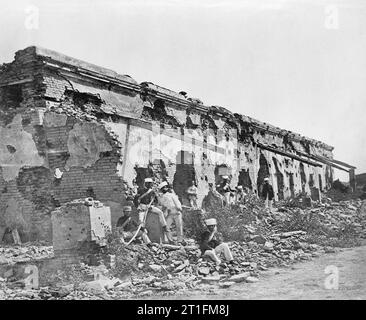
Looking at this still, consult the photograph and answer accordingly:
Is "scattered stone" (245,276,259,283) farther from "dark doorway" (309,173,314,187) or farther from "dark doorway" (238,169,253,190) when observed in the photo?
"dark doorway" (309,173,314,187)

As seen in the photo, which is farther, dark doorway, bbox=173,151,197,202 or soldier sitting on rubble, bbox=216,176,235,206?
soldier sitting on rubble, bbox=216,176,235,206

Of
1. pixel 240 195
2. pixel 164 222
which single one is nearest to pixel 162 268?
pixel 164 222

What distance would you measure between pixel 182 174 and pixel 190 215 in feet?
10.9

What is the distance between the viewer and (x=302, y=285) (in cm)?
695

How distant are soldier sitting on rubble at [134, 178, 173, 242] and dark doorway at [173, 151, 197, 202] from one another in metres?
2.86

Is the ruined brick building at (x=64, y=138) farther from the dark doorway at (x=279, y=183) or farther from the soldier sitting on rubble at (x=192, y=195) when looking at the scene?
the dark doorway at (x=279, y=183)

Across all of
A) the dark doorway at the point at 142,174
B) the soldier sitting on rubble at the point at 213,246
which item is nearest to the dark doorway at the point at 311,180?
the dark doorway at the point at 142,174

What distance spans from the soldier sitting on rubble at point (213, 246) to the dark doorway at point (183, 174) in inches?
205

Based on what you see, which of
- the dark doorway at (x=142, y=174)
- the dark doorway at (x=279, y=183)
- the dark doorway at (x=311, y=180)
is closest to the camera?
the dark doorway at (x=142, y=174)

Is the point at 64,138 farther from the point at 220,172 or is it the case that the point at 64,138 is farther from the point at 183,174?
the point at 220,172

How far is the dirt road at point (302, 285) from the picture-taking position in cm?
638

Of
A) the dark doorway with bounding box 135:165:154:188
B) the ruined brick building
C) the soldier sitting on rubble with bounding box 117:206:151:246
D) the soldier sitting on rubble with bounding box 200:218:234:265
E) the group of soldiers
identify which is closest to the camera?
the soldier sitting on rubble with bounding box 200:218:234:265

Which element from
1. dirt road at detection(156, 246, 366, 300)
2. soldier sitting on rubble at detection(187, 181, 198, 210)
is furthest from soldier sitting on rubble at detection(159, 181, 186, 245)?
soldier sitting on rubble at detection(187, 181, 198, 210)

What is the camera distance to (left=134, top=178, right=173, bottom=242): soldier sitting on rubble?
966 cm
